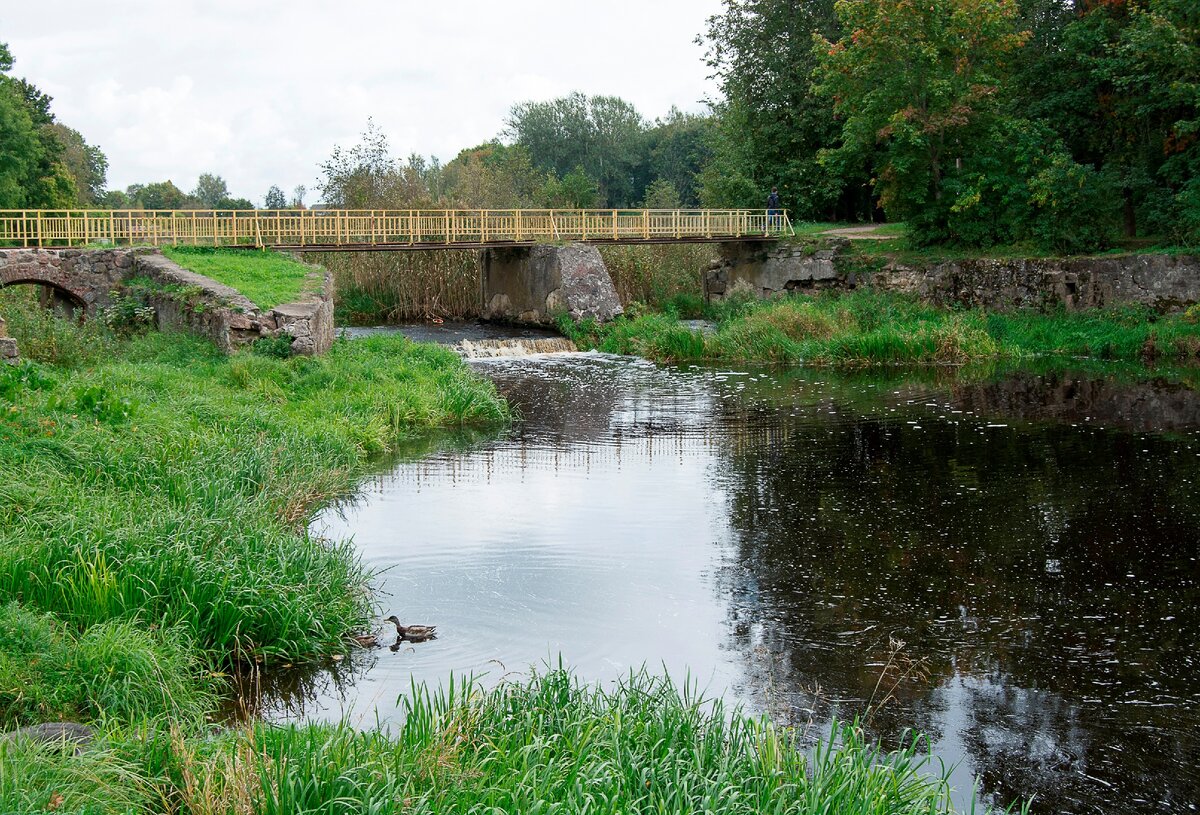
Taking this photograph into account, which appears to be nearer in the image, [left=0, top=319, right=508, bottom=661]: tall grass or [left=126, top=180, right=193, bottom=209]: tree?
[left=0, top=319, right=508, bottom=661]: tall grass

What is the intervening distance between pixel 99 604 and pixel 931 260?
29627 mm

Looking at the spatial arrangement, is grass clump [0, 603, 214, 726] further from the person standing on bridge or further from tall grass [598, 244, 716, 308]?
the person standing on bridge

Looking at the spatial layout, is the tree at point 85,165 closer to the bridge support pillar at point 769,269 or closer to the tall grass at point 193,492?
the bridge support pillar at point 769,269

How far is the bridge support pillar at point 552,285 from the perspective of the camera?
34.1 meters

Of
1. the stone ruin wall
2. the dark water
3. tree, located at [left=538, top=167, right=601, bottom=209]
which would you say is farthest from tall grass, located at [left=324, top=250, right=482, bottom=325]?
the dark water

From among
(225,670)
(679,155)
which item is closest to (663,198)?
(679,155)

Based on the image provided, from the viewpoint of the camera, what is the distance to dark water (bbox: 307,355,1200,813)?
7590mm

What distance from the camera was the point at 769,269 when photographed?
38.3 meters

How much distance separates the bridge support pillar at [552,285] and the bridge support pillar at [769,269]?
6061 millimetres

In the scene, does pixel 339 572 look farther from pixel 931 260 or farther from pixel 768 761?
pixel 931 260

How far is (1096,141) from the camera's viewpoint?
107 feet

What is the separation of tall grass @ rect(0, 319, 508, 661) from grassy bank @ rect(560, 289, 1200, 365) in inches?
473

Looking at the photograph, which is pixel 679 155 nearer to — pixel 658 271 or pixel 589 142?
pixel 589 142

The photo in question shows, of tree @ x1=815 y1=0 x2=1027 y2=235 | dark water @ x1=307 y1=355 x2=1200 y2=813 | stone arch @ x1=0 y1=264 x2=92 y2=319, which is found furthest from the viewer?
tree @ x1=815 y1=0 x2=1027 y2=235
